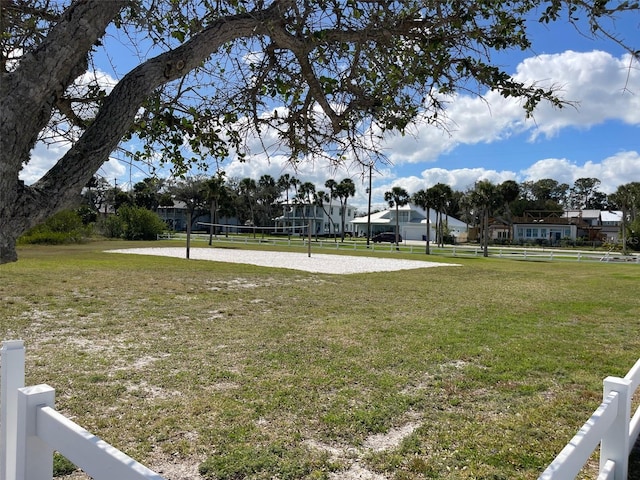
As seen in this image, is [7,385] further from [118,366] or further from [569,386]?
→ [569,386]

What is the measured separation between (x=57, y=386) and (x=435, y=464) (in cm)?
441

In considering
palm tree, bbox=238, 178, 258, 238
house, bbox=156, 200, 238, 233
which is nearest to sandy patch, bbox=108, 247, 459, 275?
palm tree, bbox=238, 178, 258, 238

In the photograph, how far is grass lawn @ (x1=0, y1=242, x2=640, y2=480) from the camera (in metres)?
4.06

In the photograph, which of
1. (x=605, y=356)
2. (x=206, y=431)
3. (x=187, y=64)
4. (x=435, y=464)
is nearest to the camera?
(x=187, y=64)

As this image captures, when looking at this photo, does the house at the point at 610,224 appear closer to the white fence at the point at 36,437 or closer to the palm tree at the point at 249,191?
the palm tree at the point at 249,191

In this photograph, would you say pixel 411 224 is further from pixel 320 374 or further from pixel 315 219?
pixel 320 374

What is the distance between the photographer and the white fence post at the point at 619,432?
3.04 m

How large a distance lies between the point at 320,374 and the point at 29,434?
4.43 metres

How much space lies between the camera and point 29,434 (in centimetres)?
214

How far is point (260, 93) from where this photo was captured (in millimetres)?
4086

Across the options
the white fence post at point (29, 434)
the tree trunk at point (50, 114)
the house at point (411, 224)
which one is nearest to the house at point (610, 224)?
the house at point (411, 224)

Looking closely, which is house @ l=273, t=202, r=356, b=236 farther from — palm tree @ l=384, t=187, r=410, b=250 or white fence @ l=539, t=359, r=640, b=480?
white fence @ l=539, t=359, r=640, b=480

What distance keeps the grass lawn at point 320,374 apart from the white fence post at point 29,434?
1719mm

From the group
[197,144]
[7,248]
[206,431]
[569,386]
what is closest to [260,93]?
[197,144]
